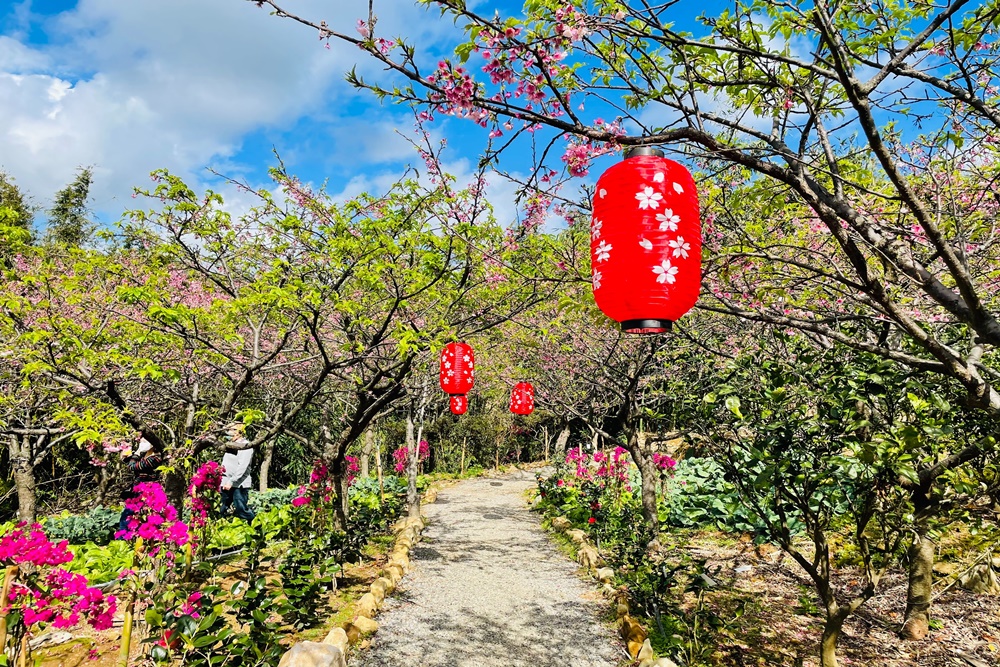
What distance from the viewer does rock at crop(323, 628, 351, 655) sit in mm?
4855

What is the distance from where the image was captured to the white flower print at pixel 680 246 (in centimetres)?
268

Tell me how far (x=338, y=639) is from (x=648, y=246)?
449 centimetres

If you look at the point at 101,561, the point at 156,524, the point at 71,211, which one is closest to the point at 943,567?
the point at 156,524

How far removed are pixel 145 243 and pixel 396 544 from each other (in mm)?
6069

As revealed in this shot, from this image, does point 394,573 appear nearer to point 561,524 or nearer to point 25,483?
point 561,524

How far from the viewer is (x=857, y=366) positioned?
341 centimetres

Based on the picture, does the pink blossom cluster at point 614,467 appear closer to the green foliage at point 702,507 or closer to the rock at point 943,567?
the green foliage at point 702,507

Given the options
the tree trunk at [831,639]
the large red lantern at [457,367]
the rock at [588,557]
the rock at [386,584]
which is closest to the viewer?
the tree trunk at [831,639]

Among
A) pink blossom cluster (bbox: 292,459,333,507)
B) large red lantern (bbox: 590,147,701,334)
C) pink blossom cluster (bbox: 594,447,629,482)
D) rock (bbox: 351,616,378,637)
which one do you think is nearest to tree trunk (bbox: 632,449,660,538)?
pink blossom cluster (bbox: 594,447,629,482)

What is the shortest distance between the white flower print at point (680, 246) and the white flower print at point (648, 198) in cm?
20

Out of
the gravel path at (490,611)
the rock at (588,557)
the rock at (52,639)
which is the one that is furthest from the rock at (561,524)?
the rock at (52,639)

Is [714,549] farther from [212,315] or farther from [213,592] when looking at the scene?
[212,315]

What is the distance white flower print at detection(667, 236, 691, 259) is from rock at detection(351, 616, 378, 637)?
4.94m

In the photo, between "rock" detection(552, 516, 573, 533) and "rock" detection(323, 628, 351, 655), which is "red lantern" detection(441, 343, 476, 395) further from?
"rock" detection(552, 516, 573, 533)
